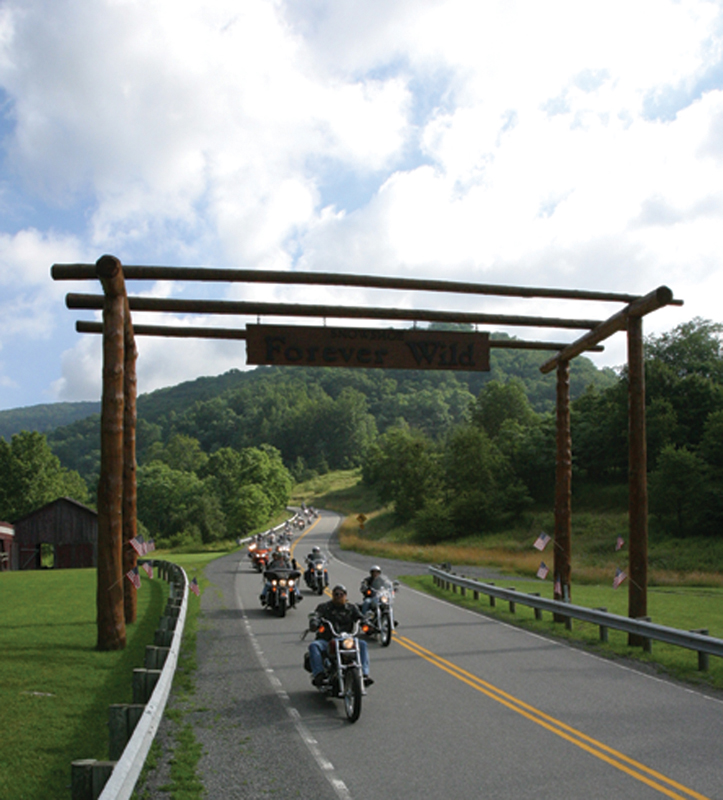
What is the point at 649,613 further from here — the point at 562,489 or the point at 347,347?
the point at 347,347

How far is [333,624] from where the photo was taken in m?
10.5

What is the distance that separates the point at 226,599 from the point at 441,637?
10.2 m

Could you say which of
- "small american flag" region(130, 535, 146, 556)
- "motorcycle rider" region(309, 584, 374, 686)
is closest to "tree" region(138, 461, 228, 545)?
"small american flag" region(130, 535, 146, 556)

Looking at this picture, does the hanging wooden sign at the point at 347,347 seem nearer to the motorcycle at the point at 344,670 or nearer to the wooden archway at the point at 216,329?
the wooden archway at the point at 216,329

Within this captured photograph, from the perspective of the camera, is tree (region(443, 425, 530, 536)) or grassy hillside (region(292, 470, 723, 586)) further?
tree (region(443, 425, 530, 536))

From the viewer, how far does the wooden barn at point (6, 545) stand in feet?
168

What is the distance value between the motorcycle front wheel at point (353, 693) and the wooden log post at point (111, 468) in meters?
5.93

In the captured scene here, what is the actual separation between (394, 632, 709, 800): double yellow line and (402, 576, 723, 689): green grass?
10.9 feet

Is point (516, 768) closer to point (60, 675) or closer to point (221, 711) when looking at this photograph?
point (221, 711)

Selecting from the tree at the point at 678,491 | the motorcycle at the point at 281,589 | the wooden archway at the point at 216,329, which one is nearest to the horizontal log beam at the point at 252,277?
the wooden archway at the point at 216,329

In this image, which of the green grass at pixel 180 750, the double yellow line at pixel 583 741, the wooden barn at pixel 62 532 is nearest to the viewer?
the double yellow line at pixel 583 741

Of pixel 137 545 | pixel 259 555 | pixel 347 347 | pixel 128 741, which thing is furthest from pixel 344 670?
pixel 259 555

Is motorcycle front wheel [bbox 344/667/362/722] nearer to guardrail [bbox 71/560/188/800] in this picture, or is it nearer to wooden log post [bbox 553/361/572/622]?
guardrail [bbox 71/560/188/800]

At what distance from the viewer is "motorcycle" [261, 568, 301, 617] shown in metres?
19.1
